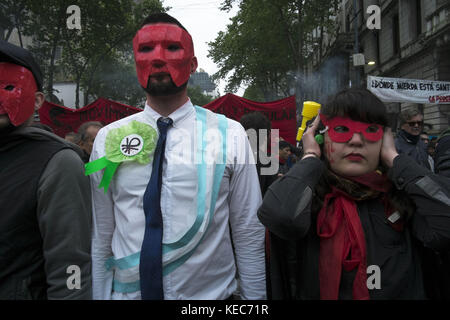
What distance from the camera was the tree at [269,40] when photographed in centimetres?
1797

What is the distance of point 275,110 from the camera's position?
20.7ft

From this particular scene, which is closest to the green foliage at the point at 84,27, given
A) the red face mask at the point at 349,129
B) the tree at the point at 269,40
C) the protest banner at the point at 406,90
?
the tree at the point at 269,40

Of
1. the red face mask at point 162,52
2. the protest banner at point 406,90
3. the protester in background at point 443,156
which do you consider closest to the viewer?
the red face mask at point 162,52

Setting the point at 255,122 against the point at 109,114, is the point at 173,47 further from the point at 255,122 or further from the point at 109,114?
the point at 109,114

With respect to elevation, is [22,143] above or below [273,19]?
below

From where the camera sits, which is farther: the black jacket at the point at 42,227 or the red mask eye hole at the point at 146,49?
the red mask eye hole at the point at 146,49

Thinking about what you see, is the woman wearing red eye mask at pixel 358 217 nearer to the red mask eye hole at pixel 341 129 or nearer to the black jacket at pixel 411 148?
the red mask eye hole at pixel 341 129

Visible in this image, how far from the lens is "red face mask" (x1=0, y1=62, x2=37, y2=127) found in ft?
5.19

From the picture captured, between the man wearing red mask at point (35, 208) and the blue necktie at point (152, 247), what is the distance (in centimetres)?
24

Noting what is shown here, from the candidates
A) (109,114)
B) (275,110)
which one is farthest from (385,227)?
(109,114)
